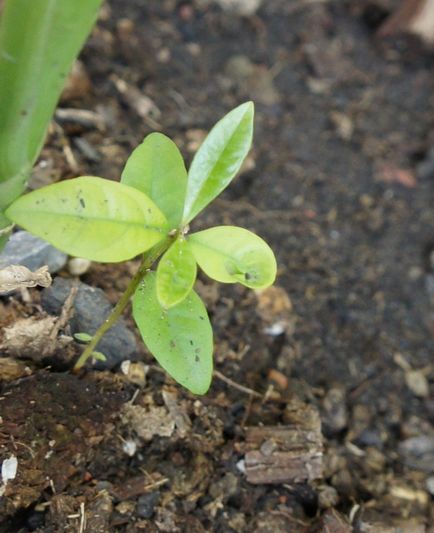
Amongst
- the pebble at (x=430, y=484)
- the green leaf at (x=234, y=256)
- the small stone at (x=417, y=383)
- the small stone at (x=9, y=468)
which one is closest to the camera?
the green leaf at (x=234, y=256)

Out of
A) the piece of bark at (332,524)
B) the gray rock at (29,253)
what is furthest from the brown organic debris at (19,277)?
the piece of bark at (332,524)

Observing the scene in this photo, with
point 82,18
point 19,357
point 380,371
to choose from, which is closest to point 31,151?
point 82,18

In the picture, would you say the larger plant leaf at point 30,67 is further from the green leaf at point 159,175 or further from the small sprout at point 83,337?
the small sprout at point 83,337

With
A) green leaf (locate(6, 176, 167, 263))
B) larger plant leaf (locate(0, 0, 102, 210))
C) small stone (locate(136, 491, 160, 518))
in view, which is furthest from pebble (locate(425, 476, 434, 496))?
larger plant leaf (locate(0, 0, 102, 210))

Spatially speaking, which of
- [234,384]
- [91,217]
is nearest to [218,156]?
[91,217]

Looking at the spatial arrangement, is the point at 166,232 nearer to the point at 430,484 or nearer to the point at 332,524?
the point at 332,524

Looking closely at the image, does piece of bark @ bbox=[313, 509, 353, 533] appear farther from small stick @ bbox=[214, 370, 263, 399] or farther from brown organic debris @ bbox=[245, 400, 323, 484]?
small stick @ bbox=[214, 370, 263, 399]
